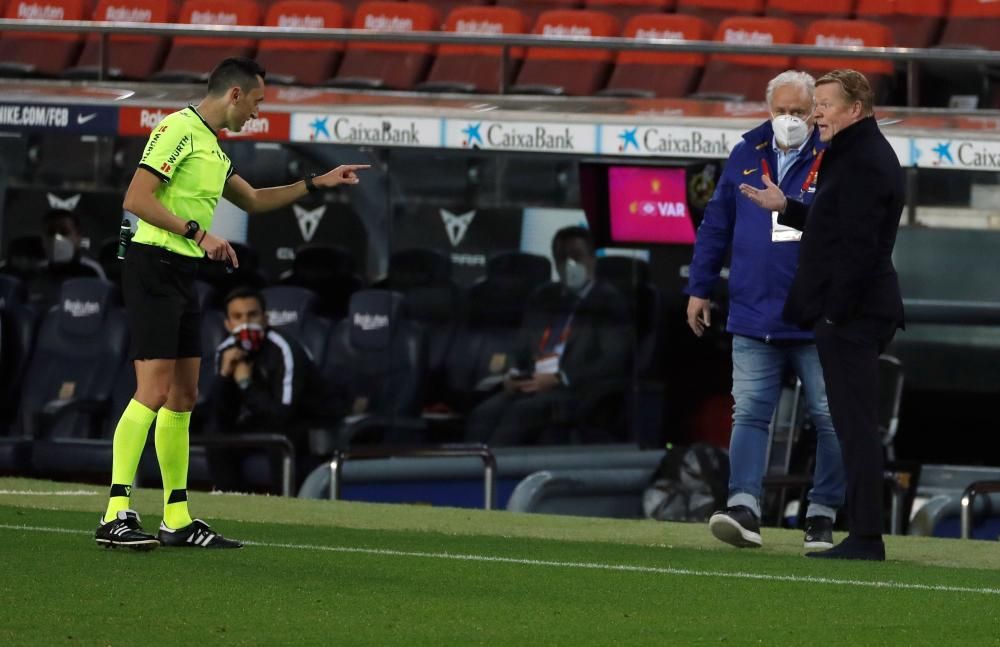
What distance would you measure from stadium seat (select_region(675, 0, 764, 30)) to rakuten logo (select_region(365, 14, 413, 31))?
2.22 m

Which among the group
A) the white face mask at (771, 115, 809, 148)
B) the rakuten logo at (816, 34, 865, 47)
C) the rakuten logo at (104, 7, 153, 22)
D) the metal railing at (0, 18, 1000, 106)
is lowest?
the white face mask at (771, 115, 809, 148)

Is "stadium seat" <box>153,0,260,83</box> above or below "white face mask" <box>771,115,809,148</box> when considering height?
above

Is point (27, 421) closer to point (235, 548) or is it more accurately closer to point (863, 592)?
point (235, 548)

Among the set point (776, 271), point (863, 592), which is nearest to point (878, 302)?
point (776, 271)

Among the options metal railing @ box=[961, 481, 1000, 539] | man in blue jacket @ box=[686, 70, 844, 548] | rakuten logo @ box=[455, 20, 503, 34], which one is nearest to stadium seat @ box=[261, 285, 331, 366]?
rakuten logo @ box=[455, 20, 503, 34]

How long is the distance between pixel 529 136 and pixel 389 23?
5003mm

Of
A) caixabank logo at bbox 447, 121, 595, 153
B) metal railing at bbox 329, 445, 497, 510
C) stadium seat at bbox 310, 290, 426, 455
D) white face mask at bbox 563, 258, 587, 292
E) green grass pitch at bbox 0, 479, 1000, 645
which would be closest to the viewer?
green grass pitch at bbox 0, 479, 1000, 645

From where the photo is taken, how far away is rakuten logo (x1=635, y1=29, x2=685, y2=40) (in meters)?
16.0

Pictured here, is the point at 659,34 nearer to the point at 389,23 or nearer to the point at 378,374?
the point at 389,23

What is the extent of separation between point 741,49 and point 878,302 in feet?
17.1

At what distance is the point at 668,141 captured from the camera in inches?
480

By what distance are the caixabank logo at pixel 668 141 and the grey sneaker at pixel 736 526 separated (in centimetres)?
475

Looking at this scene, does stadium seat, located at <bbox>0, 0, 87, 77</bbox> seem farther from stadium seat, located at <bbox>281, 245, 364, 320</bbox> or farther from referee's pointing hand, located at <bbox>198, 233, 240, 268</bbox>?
referee's pointing hand, located at <bbox>198, 233, 240, 268</bbox>

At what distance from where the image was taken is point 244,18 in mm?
17453
